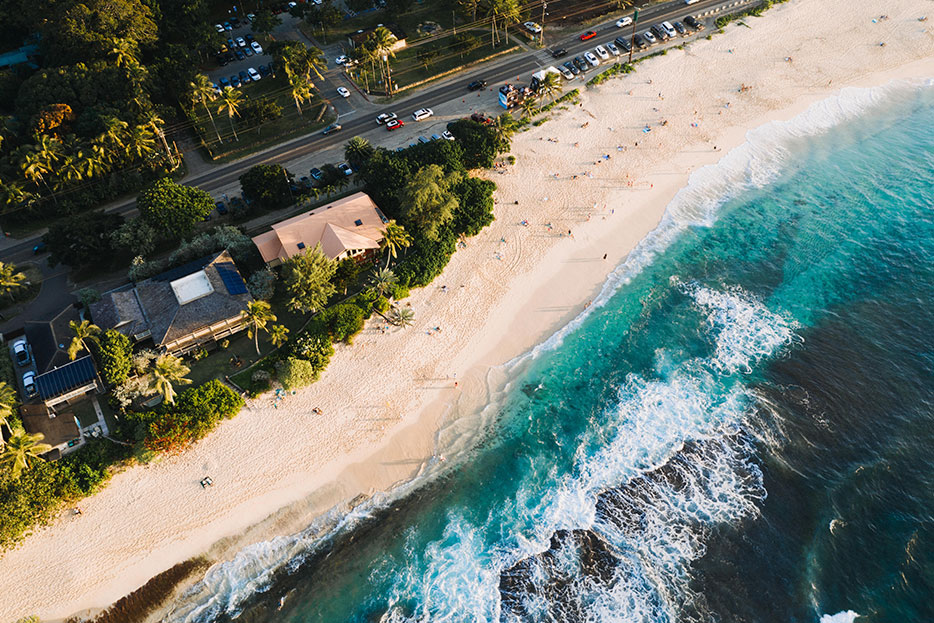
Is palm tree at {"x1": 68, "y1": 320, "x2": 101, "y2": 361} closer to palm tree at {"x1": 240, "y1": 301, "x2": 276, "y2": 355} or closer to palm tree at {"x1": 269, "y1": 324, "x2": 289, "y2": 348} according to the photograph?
palm tree at {"x1": 240, "y1": 301, "x2": 276, "y2": 355}

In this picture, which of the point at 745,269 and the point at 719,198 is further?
the point at 719,198

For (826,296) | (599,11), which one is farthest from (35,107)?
(826,296)

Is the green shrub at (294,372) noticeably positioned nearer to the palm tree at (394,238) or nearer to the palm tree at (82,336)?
the palm tree at (394,238)

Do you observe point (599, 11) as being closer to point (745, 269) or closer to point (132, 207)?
point (745, 269)

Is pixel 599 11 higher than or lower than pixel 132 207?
higher

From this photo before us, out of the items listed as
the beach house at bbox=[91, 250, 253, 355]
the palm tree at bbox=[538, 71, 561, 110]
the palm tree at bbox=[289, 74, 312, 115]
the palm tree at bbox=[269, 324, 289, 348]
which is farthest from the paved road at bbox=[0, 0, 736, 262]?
the palm tree at bbox=[269, 324, 289, 348]

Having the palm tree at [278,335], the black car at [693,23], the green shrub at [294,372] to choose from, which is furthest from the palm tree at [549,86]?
the green shrub at [294,372]

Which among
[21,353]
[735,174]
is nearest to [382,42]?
[735,174]
